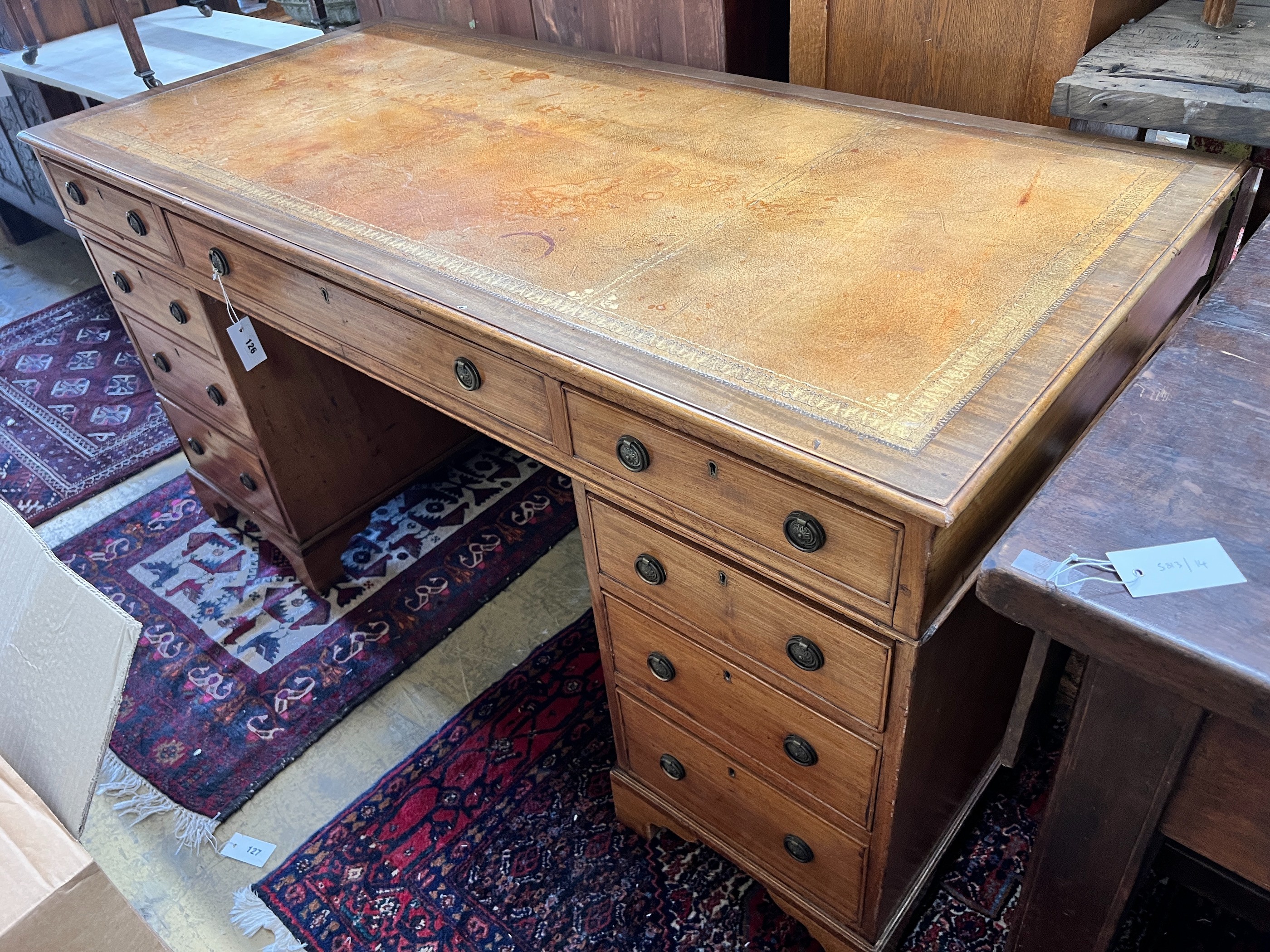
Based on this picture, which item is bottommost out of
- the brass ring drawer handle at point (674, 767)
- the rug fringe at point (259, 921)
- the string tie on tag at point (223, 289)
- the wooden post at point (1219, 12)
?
the rug fringe at point (259, 921)

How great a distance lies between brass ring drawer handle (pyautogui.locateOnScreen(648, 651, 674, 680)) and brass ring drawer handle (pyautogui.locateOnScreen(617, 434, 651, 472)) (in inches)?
12.7

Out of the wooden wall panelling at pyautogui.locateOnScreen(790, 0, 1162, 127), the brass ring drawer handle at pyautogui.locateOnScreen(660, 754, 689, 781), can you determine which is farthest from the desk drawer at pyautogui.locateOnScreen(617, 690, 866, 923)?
the wooden wall panelling at pyautogui.locateOnScreen(790, 0, 1162, 127)

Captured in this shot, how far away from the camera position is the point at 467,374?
3.69ft

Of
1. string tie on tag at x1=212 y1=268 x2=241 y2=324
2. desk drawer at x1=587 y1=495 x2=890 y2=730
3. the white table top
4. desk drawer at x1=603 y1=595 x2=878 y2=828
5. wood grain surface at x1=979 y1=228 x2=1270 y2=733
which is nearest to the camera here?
wood grain surface at x1=979 y1=228 x2=1270 y2=733

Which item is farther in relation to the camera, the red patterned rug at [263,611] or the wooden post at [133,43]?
the wooden post at [133,43]

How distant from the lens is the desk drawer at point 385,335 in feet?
3.57

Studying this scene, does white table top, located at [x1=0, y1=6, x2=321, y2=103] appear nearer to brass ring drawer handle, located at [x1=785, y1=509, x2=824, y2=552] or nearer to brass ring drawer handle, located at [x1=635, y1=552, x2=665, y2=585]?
brass ring drawer handle, located at [x1=635, y1=552, x2=665, y2=585]

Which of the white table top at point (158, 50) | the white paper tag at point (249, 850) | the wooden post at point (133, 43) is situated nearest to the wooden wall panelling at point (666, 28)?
the white table top at point (158, 50)

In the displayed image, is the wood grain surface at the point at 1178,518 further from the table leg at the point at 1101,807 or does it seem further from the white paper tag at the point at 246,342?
the white paper tag at the point at 246,342

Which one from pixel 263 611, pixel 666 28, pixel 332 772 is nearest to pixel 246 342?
pixel 263 611

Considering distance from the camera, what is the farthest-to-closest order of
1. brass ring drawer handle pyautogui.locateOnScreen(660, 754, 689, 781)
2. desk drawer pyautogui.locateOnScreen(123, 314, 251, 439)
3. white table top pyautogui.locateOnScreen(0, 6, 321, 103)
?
white table top pyautogui.locateOnScreen(0, 6, 321, 103) → desk drawer pyautogui.locateOnScreen(123, 314, 251, 439) → brass ring drawer handle pyautogui.locateOnScreen(660, 754, 689, 781)

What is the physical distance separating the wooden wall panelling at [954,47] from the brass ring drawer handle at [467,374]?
0.78 meters

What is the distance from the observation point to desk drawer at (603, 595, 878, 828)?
1069 millimetres

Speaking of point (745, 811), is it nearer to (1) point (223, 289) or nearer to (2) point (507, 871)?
(2) point (507, 871)
